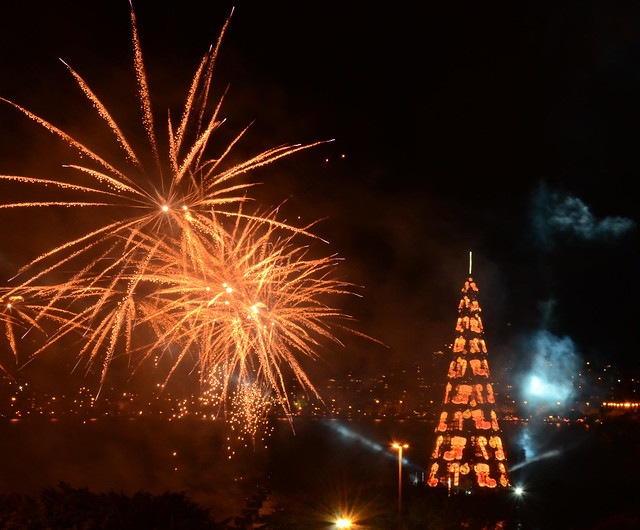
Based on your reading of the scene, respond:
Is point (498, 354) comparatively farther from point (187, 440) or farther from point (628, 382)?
point (187, 440)

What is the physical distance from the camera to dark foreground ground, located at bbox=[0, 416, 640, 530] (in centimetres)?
1060

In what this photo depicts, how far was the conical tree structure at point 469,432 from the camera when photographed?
20.2m

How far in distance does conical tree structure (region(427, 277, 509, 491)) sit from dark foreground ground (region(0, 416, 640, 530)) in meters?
1.48

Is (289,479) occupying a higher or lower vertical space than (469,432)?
lower

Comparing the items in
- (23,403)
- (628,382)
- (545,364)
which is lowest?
(23,403)

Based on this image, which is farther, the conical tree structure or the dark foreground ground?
the conical tree structure

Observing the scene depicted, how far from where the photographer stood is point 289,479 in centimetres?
2677

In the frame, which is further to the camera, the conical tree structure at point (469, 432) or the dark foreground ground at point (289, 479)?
the conical tree structure at point (469, 432)

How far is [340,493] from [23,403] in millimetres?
26137

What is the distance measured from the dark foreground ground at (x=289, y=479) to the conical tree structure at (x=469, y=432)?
4.87 feet

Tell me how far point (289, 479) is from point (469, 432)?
970cm

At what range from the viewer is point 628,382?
39906 mm

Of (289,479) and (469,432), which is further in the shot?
(289,479)

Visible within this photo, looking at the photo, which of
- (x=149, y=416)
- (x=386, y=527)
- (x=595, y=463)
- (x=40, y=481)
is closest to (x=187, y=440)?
(x=149, y=416)
